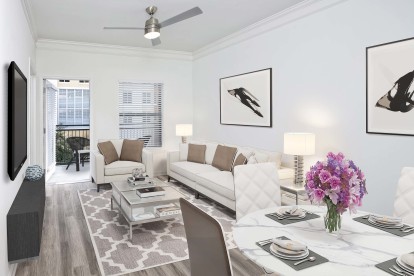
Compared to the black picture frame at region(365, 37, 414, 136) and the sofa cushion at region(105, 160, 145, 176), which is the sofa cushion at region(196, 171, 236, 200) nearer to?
the sofa cushion at region(105, 160, 145, 176)

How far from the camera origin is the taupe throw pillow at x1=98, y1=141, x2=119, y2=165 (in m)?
5.57

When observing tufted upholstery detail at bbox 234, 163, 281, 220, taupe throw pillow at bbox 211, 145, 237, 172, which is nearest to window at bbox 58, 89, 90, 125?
taupe throw pillow at bbox 211, 145, 237, 172

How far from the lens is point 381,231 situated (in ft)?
5.65

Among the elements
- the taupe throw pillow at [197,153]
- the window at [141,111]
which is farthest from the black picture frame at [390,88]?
the window at [141,111]

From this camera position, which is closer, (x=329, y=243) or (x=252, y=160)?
(x=329, y=243)

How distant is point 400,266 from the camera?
4.24ft

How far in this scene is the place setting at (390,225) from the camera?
1700mm

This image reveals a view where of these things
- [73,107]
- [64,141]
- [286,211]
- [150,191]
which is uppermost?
[73,107]

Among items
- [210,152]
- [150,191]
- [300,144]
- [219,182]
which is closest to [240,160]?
[219,182]

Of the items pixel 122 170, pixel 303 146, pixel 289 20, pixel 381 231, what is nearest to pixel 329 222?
pixel 381 231

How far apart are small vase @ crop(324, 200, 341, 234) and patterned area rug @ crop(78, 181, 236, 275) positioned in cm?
159

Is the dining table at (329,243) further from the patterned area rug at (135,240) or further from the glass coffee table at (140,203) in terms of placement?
the glass coffee table at (140,203)

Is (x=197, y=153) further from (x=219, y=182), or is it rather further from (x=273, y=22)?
(x=273, y=22)

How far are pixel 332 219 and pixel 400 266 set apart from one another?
1.32 feet
